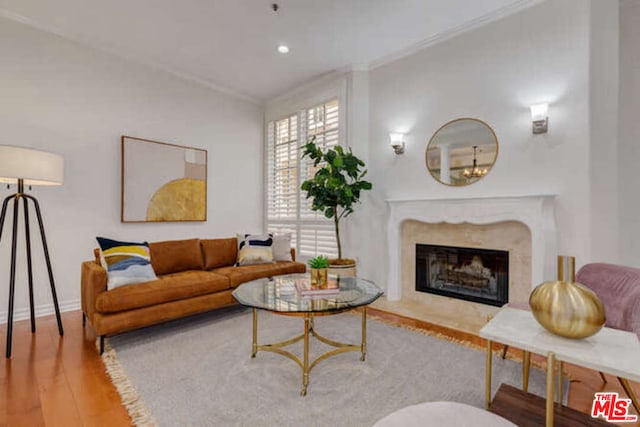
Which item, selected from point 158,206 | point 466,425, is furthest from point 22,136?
point 466,425

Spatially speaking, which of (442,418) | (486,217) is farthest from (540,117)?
(442,418)

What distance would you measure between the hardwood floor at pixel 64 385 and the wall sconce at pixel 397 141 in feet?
7.12

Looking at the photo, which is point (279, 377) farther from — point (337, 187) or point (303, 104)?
point (303, 104)

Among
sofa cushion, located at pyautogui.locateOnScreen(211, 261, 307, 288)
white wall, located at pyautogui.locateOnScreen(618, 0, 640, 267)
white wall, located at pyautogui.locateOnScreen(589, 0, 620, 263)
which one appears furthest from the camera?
sofa cushion, located at pyautogui.locateOnScreen(211, 261, 307, 288)

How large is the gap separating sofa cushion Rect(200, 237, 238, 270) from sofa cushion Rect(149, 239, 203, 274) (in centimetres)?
7

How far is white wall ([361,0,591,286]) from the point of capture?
2.60 metres

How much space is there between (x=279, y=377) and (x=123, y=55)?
13.2 feet

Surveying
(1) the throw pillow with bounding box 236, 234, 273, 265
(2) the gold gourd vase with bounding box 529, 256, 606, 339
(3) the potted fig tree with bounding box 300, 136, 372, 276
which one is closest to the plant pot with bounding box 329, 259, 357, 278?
(3) the potted fig tree with bounding box 300, 136, 372, 276

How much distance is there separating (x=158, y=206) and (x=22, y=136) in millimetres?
1439

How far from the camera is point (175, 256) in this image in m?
3.45

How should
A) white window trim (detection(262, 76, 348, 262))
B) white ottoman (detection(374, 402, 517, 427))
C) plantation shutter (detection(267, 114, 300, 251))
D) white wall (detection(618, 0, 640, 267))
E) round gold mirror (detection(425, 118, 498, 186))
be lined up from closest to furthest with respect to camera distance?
1. white ottoman (detection(374, 402, 517, 427))
2. white wall (detection(618, 0, 640, 267))
3. round gold mirror (detection(425, 118, 498, 186))
4. white window trim (detection(262, 76, 348, 262))
5. plantation shutter (detection(267, 114, 300, 251))

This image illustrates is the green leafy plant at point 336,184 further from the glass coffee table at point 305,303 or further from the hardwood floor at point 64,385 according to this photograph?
the hardwood floor at point 64,385

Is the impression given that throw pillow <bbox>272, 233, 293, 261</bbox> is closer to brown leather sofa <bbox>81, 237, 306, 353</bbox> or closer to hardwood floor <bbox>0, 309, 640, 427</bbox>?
brown leather sofa <bbox>81, 237, 306, 353</bbox>

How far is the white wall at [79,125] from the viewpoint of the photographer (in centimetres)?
300
